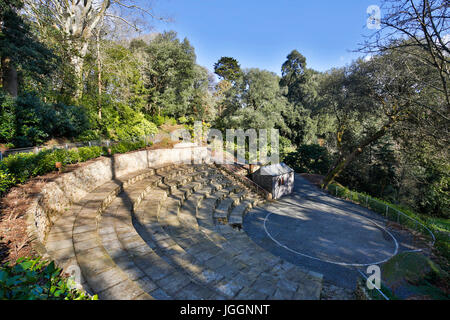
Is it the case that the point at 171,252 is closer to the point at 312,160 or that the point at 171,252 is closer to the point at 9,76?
the point at 9,76

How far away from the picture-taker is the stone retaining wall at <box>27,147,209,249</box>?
13.4 feet

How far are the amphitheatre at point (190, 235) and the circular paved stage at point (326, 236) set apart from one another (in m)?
0.05

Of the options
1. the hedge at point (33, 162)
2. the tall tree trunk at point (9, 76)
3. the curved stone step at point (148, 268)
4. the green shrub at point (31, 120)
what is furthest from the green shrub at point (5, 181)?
the tall tree trunk at point (9, 76)

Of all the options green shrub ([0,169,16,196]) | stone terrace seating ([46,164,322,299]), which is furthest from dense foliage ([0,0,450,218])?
stone terrace seating ([46,164,322,299])

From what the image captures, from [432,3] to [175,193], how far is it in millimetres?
10434

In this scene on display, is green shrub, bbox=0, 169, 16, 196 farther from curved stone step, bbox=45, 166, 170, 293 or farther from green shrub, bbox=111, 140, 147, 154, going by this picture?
green shrub, bbox=111, 140, 147, 154

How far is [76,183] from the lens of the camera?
646 cm

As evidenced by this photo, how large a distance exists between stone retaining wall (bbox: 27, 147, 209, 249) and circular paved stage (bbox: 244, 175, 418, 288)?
6.88 metres

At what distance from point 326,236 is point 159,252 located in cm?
769

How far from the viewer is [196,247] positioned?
5617mm

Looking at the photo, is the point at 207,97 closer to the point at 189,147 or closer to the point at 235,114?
the point at 235,114

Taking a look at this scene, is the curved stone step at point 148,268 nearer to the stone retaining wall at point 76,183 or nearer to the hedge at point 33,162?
the stone retaining wall at point 76,183

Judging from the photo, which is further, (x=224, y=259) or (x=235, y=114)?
(x=235, y=114)

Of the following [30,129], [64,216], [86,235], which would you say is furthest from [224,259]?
[30,129]
